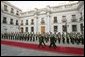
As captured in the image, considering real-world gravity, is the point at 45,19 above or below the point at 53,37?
above

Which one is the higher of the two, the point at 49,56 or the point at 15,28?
the point at 15,28

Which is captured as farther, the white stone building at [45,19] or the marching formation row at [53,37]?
the white stone building at [45,19]

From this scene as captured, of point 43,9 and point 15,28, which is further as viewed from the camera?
point 15,28

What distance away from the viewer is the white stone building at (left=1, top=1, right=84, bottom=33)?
24420mm

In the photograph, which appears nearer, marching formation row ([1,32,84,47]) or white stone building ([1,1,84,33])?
marching formation row ([1,32,84,47])

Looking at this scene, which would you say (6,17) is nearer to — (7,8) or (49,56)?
(7,8)

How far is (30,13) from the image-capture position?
31.5 meters

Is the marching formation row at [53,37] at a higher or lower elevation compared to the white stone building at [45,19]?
lower

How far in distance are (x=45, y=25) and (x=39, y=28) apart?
1.97 metres

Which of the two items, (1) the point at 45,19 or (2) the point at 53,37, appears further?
(1) the point at 45,19

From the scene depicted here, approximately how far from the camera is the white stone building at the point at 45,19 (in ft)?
80.1

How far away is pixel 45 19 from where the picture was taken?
91.9 ft

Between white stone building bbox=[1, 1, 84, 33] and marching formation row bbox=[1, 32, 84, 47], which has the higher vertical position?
white stone building bbox=[1, 1, 84, 33]

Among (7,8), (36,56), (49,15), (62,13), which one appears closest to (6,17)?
(7,8)
